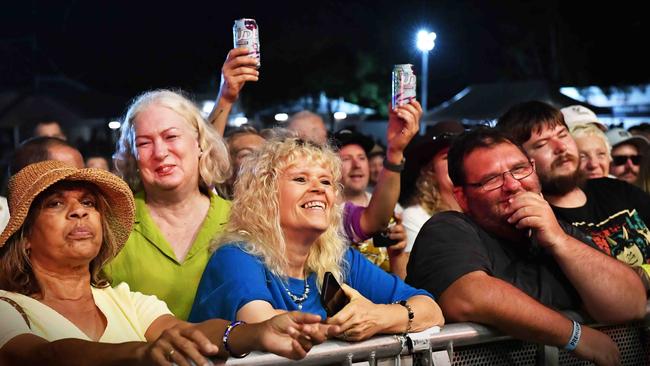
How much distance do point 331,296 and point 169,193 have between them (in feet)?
4.85

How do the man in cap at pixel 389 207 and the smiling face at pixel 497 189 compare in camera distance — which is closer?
the smiling face at pixel 497 189

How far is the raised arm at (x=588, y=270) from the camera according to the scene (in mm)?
3525

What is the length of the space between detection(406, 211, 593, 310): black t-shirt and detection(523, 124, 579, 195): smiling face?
2.99 feet

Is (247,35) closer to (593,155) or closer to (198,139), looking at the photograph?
(198,139)

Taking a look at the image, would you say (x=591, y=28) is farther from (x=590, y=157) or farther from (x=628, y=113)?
(x=590, y=157)

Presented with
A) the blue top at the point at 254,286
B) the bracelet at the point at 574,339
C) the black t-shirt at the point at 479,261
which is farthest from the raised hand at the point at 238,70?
the bracelet at the point at 574,339

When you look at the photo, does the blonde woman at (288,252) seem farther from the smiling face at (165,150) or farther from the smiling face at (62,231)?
the smiling face at (62,231)

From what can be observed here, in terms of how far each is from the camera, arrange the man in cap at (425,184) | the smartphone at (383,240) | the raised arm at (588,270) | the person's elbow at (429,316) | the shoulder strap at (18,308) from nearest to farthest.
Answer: the shoulder strap at (18,308), the person's elbow at (429,316), the raised arm at (588,270), the smartphone at (383,240), the man in cap at (425,184)

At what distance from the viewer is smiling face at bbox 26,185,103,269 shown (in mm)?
3166

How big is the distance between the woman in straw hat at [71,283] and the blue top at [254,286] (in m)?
Answer: 0.18

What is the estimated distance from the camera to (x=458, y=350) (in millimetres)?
3184

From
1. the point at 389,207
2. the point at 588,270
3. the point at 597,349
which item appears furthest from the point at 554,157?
the point at 597,349

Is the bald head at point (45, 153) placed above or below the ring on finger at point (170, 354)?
above

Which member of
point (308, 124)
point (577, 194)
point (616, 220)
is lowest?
point (616, 220)
